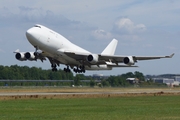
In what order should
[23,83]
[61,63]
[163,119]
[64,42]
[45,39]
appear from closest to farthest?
[163,119] < [45,39] < [64,42] < [61,63] < [23,83]

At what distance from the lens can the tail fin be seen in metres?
73.0

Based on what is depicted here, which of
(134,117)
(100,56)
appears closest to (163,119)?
(134,117)

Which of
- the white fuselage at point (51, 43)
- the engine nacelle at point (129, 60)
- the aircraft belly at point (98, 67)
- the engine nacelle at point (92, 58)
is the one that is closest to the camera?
the white fuselage at point (51, 43)

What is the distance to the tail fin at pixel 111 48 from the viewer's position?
73.0 meters

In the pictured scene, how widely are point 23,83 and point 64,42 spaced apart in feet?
173

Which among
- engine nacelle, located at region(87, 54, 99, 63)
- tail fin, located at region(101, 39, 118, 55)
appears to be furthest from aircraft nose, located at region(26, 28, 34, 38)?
tail fin, located at region(101, 39, 118, 55)

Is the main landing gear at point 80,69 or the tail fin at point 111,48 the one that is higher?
the tail fin at point 111,48

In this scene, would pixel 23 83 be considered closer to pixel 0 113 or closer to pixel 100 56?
pixel 100 56

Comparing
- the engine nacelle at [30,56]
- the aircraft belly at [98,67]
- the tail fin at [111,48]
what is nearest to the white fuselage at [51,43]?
the aircraft belly at [98,67]

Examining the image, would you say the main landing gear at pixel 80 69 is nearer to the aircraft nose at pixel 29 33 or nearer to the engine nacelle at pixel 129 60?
the engine nacelle at pixel 129 60

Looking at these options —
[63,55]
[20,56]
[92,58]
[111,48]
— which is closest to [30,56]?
[20,56]

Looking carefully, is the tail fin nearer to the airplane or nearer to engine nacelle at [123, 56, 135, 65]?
the airplane

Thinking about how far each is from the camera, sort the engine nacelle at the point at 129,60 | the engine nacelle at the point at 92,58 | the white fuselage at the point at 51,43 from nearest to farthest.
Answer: the white fuselage at the point at 51,43
the engine nacelle at the point at 92,58
the engine nacelle at the point at 129,60

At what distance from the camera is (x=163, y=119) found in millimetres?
25625
